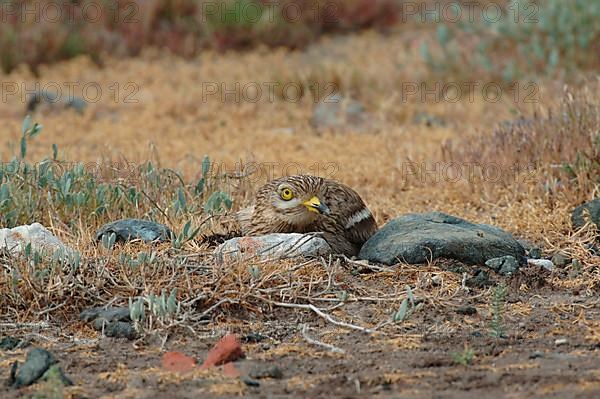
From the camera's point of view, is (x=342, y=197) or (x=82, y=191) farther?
(x=82, y=191)

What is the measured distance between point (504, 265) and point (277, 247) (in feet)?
3.88

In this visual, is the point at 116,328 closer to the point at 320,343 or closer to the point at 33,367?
the point at 33,367

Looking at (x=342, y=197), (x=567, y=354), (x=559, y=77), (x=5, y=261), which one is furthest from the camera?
(x=559, y=77)

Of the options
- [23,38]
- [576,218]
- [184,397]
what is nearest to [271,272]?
[184,397]

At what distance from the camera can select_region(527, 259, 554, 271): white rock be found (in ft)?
19.8

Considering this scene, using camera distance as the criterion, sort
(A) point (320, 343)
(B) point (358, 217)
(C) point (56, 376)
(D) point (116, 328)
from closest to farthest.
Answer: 1. (C) point (56, 376)
2. (A) point (320, 343)
3. (D) point (116, 328)
4. (B) point (358, 217)

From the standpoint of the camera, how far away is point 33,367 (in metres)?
4.35

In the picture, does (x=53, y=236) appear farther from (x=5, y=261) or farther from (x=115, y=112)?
(x=115, y=112)

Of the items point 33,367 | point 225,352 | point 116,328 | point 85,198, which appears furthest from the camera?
point 85,198

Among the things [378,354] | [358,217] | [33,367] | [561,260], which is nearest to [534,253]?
[561,260]

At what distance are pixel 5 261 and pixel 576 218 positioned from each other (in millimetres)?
3294

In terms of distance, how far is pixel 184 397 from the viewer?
413 cm

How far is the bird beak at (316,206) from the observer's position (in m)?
5.94

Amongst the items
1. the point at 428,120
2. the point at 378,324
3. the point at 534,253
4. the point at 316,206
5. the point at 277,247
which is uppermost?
the point at 316,206
